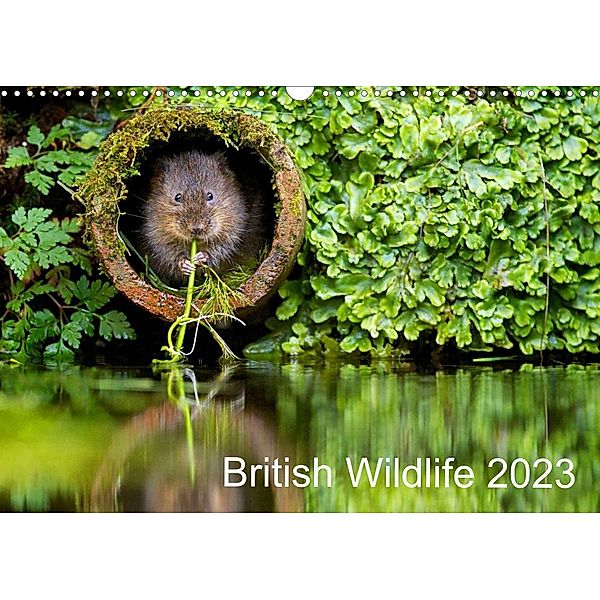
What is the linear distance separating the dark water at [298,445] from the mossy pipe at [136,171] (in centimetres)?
25

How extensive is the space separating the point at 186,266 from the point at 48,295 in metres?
0.33

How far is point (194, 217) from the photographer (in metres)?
1.97

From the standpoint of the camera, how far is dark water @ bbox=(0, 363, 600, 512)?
4.51ft

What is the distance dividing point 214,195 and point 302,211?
0.74 feet

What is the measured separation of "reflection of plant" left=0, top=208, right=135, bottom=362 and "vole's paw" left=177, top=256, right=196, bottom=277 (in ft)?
0.54

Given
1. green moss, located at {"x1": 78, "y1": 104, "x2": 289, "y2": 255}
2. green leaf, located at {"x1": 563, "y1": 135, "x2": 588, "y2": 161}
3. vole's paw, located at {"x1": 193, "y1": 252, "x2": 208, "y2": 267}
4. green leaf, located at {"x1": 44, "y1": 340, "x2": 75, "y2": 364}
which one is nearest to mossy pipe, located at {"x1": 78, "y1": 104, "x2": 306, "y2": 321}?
green moss, located at {"x1": 78, "y1": 104, "x2": 289, "y2": 255}

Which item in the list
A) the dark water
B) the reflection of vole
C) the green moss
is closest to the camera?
the dark water

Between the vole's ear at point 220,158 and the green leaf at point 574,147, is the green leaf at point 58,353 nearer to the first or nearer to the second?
the vole's ear at point 220,158

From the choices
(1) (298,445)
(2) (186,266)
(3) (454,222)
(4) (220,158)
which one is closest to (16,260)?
(2) (186,266)

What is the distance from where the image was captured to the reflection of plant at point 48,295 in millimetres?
1898

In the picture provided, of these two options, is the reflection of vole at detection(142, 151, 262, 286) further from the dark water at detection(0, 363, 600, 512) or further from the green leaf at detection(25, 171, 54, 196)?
the dark water at detection(0, 363, 600, 512)

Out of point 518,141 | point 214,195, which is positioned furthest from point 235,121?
point 518,141

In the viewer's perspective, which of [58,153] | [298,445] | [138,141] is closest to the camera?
[298,445]

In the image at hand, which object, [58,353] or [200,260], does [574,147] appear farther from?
[58,353]
